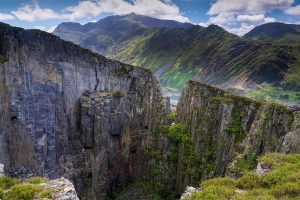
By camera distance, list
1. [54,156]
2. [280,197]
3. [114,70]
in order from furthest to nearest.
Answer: [114,70] < [54,156] < [280,197]

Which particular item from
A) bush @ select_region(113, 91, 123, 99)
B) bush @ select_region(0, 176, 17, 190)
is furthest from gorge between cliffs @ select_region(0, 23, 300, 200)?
bush @ select_region(0, 176, 17, 190)

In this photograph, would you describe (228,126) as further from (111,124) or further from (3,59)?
(3,59)

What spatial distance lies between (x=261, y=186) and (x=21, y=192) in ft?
62.4

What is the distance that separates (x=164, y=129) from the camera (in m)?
72.8

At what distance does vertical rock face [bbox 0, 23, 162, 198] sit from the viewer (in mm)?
51281

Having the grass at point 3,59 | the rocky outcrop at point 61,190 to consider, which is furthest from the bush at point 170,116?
the rocky outcrop at point 61,190

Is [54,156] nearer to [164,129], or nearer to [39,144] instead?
[39,144]

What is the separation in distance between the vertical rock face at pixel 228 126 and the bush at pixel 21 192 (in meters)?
33.9

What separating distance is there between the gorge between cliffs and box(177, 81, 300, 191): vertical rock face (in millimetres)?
167

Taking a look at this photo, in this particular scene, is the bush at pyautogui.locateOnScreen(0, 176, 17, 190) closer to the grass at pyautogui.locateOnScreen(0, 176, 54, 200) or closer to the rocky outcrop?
the grass at pyautogui.locateOnScreen(0, 176, 54, 200)

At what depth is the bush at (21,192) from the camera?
23764mm

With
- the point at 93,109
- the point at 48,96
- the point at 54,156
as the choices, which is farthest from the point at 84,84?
the point at 54,156

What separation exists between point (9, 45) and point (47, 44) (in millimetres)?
6744

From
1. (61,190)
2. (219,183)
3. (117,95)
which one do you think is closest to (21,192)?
(61,190)
